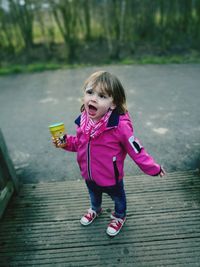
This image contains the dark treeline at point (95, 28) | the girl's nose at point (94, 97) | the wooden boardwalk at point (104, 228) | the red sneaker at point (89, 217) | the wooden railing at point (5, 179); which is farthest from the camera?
the dark treeline at point (95, 28)

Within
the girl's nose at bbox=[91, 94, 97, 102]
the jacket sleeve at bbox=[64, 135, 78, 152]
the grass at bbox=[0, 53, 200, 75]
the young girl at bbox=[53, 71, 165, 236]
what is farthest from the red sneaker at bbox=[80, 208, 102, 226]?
the grass at bbox=[0, 53, 200, 75]

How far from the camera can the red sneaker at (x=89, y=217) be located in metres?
2.41

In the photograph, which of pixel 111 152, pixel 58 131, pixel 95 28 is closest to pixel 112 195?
pixel 111 152

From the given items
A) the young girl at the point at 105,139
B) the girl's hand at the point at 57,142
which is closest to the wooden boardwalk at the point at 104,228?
the young girl at the point at 105,139

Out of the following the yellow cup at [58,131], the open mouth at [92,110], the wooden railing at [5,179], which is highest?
the open mouth at [92,110]

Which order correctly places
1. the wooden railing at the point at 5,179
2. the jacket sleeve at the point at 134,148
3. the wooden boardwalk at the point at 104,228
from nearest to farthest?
1. the jacket sleeve at the point at 134,148
2. the wooden boardwalk at the point at 104,228
3. the wooden railing at the point at 5,179

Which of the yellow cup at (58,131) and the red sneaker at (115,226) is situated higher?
the yellow cup at (58,131)

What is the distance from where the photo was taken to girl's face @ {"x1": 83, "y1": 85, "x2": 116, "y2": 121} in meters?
1.79

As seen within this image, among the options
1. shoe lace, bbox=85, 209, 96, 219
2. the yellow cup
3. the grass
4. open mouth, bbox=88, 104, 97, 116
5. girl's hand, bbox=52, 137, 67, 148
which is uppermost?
open mouth, bbox=88, 104, 97, 116

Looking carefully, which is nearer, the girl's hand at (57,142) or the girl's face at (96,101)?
the girl's face at (96,101)

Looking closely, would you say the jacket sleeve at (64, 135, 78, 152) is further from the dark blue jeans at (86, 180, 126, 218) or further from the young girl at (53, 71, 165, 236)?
the dark blue jeans at (86, 180, 126, 218)

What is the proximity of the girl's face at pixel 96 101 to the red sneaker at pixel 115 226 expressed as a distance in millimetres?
1045

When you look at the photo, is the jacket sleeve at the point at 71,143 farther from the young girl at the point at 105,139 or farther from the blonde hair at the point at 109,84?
the blonde hair at the point at 109,84

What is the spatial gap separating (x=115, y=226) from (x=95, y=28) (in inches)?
253
